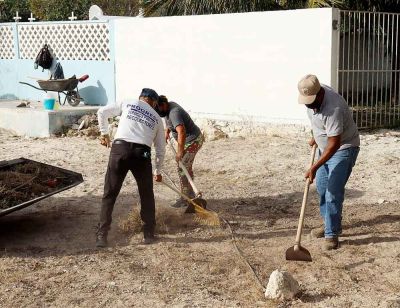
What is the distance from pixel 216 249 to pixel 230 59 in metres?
6.09

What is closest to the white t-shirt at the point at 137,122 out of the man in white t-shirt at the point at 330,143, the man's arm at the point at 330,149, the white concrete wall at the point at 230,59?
the man in white t-shirt at the point at 330,143

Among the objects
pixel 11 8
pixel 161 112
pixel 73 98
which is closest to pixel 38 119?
pixel 73 98

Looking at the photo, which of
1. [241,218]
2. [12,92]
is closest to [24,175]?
[241,218]

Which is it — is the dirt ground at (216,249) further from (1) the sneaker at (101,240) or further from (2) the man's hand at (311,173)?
(2) the man's hand at (311,173)

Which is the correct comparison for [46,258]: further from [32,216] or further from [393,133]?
[393,133]

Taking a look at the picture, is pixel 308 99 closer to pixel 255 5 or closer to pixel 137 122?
pixel 137 122

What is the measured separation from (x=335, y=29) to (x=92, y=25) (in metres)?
5.93

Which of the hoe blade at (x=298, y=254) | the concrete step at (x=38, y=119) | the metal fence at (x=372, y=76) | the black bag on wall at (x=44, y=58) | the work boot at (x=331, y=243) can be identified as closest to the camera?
the hoe blade at (x=298, y=254)

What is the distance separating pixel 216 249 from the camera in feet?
18.5

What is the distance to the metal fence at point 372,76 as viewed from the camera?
34.3 feet

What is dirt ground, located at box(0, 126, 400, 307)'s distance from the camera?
461 cm

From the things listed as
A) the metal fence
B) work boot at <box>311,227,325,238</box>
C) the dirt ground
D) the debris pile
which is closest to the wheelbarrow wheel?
the dirt ground

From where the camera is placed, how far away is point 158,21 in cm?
1226

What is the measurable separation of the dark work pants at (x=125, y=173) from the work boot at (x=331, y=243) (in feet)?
5.13
